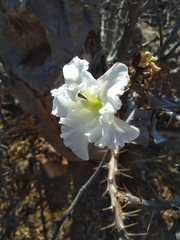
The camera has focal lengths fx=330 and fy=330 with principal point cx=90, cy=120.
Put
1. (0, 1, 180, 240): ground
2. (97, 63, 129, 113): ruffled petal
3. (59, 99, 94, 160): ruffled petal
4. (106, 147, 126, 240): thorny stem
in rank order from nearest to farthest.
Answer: (97, 63, 129, 113): ruffled petal < (59, 99, 94, 160): ruffled petal < (106, 147, 126, 240): thorny stem < (0, 1, 180, 240): ground

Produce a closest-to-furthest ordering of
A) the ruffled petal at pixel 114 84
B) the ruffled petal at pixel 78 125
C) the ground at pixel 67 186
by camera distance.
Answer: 1. the ruffled petal at pixel 114 84
2. the ruffled petal at pixel 78 125
3. the ground at pixel 67 186

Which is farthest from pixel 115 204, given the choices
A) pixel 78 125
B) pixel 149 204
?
pixel 78 125

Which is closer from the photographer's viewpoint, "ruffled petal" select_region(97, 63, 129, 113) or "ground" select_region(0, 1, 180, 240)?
"ruffled petal" select_region(97, 63, 129, 113)

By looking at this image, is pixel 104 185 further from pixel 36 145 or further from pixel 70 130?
pixel 70 130

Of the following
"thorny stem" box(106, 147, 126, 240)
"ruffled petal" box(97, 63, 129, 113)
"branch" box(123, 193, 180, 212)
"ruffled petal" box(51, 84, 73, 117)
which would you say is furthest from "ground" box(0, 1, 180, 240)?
"ruffled petal" box(97, 63, 129, 113)

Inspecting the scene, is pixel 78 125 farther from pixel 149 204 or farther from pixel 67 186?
pixel 67 186

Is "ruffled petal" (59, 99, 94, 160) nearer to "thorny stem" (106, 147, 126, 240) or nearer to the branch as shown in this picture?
the branch

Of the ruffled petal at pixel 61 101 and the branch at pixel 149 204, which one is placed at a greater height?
the ruffled petal at pixel 61 101

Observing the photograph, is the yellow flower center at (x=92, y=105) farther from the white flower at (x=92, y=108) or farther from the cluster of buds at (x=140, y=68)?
the cluster of buds at (x=140, y=68)

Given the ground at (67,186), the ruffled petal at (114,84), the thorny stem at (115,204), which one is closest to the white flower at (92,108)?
the ruffled petal at (114,84)
